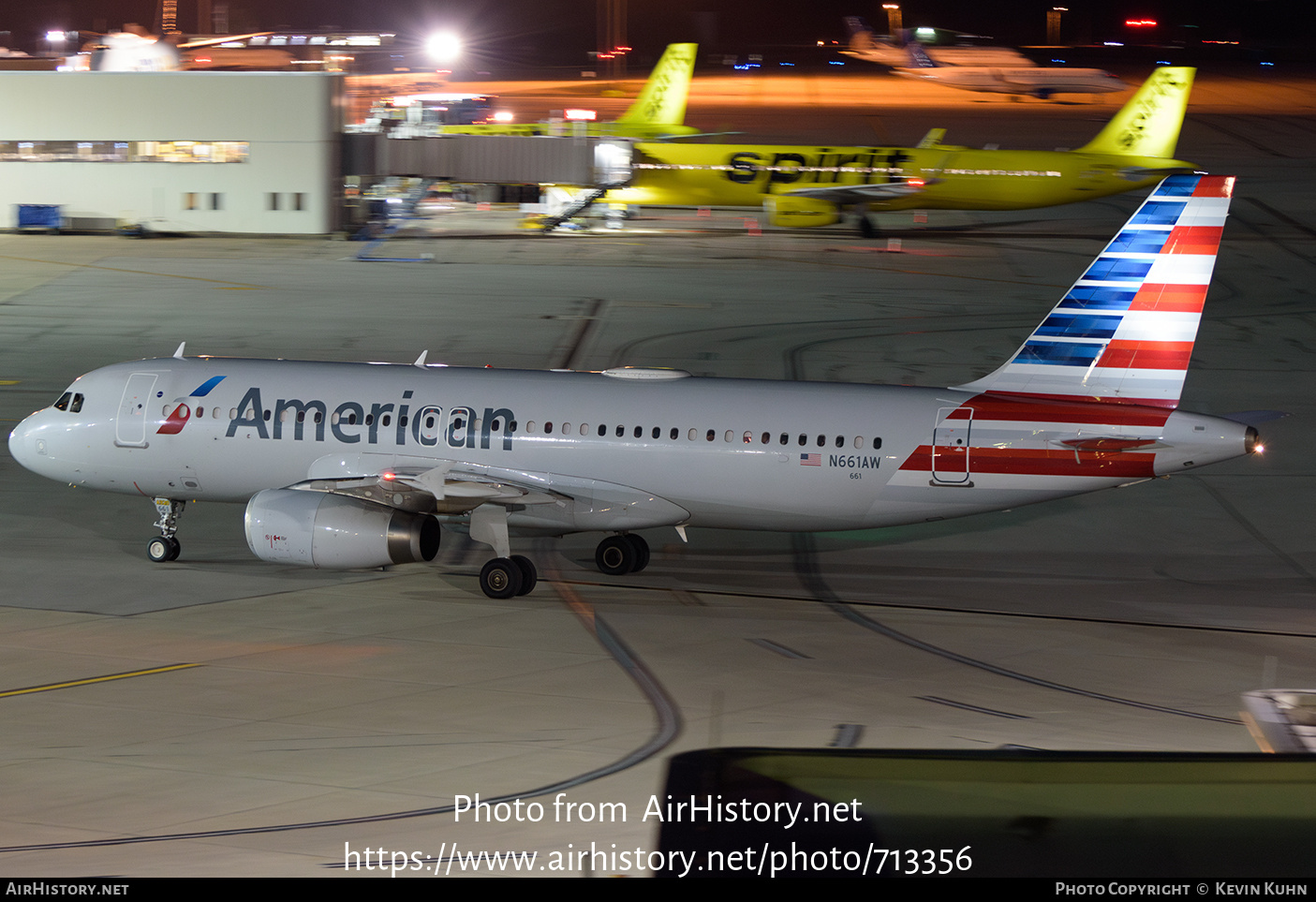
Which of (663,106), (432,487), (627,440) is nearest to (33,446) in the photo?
(432,487)

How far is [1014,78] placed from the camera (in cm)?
14725

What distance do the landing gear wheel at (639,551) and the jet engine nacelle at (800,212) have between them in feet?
161

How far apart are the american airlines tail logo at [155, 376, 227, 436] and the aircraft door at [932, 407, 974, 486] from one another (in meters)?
14.0

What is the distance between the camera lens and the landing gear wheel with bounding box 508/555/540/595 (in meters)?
26.2

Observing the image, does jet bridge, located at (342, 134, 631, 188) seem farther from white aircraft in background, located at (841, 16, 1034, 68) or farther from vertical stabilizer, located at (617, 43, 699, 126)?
white aircraft in background, located at (841, 16, 1034, 68)

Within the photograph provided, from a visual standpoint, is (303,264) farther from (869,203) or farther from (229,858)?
(229,858)

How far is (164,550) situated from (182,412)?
273 centimetres

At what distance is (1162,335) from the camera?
85.0 feet

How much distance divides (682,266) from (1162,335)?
135 ft

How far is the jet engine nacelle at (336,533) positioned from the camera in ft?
84.0

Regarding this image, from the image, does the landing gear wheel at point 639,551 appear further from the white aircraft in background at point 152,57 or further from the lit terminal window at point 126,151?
the white aircraft in background at point 152,57

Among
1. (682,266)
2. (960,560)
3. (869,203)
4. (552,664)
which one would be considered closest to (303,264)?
(682,266)

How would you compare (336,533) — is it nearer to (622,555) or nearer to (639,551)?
(622,555)

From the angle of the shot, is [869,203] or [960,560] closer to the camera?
[960,560]
